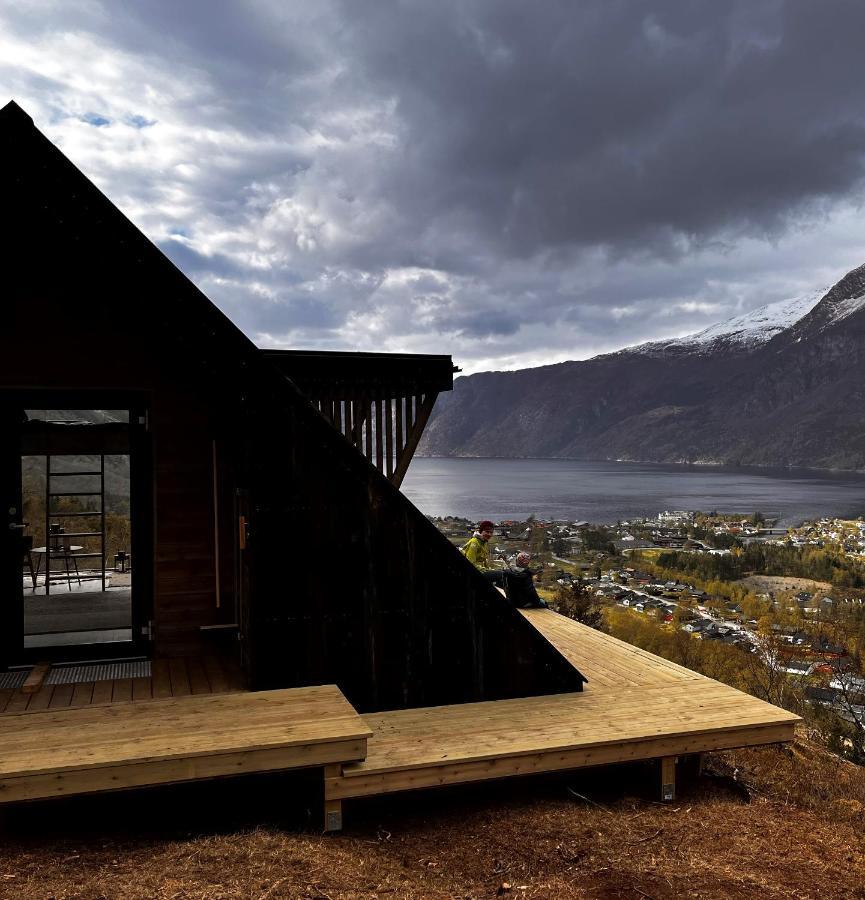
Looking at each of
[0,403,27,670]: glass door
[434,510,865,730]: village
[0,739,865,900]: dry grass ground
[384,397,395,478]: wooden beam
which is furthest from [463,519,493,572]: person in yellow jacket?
[0,403,27,670]: glass door

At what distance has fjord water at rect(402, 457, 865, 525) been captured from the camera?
83312mm

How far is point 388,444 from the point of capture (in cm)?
734

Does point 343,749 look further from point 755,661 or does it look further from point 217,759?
point 755,661

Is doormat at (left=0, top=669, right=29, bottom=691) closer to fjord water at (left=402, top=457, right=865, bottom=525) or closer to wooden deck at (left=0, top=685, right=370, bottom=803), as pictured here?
wooden deck at (left=0, top=685, right=370, bottom=803)

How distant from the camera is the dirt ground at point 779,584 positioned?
42.3 m

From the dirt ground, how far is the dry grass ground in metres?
40.7

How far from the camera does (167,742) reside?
12.0ft

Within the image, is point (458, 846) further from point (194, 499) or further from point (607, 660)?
point (194, 499)

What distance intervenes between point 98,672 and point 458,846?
118 inches

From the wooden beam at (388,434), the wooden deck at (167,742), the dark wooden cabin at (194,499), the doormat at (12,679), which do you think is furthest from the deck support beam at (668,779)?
the doormat at (12,679)

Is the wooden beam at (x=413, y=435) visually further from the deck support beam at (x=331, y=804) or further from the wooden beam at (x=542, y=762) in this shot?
the deck support beam at (x=331, y=804)

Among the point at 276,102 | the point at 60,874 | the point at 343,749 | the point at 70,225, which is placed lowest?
the point at 60,874

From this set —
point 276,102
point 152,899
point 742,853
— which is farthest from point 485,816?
point 276,102

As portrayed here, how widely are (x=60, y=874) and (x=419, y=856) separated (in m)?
1.70
